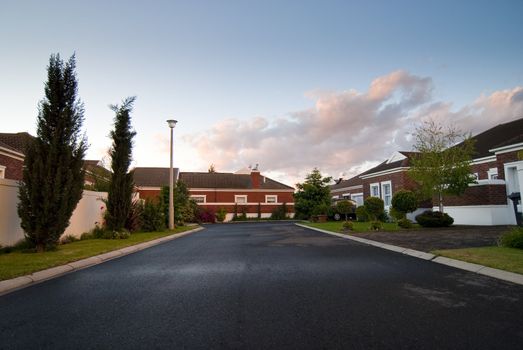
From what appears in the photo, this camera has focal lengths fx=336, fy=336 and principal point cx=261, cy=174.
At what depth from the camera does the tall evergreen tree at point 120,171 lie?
17.2m

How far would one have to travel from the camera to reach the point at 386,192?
1207 inches

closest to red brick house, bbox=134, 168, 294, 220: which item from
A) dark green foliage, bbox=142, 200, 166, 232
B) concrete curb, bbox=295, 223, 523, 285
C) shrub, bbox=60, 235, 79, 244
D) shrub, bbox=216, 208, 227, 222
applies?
shrub, bbox=216, 208, 227, 222

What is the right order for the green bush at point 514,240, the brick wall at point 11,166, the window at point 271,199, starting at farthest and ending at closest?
the window at point 271,199 → the brick wall at point 11,166 → the green bush at point 514,240

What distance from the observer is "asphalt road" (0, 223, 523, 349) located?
10.9 ft

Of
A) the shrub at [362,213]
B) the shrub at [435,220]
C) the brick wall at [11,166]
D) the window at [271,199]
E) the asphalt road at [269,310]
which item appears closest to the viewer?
the asphalt road at [269,310]

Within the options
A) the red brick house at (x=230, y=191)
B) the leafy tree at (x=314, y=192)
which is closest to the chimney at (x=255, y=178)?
the red brick house at (x=230, y=191)

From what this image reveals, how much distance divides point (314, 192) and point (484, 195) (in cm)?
1757

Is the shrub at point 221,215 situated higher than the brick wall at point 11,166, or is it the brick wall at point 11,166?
the brick wall at point 11,166

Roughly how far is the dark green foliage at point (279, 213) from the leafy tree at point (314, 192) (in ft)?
23.1

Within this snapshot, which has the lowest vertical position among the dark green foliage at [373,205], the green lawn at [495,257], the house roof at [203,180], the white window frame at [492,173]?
the green lawn at [495,257]

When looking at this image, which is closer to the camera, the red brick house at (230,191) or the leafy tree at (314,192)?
the leafy tree at (314,192)

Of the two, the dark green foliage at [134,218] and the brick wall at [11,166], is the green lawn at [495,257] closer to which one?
the dark green foliage at [134,218]

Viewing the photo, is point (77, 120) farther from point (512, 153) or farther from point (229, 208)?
point (229, 208)

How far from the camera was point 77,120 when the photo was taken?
11.6m
